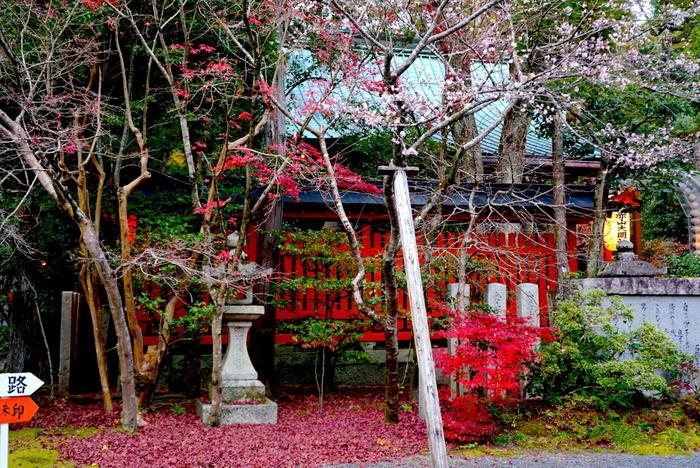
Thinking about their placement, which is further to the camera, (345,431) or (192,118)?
(192,118)

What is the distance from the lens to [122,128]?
995cm

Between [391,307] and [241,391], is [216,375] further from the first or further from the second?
[391,307]

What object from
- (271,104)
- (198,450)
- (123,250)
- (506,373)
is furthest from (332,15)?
(198,450)

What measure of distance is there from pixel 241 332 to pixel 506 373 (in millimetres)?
3763

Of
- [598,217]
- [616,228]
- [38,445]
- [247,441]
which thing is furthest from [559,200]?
[38,445]

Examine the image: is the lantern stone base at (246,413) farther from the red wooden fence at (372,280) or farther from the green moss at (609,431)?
the green moss at (609,431)

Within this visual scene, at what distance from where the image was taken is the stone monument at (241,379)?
7.93 meters

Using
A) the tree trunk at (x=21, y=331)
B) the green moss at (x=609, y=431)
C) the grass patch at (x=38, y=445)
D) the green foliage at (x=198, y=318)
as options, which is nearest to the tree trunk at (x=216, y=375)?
the green foliage at (x=198, y=318)

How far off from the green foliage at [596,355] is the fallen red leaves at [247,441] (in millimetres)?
1934

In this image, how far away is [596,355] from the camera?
7945 millimetres

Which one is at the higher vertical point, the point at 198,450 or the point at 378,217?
the point at 378,217

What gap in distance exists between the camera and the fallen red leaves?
20.8 feet

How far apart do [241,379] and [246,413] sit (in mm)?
490

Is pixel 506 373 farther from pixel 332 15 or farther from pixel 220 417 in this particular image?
pixel 332 15
